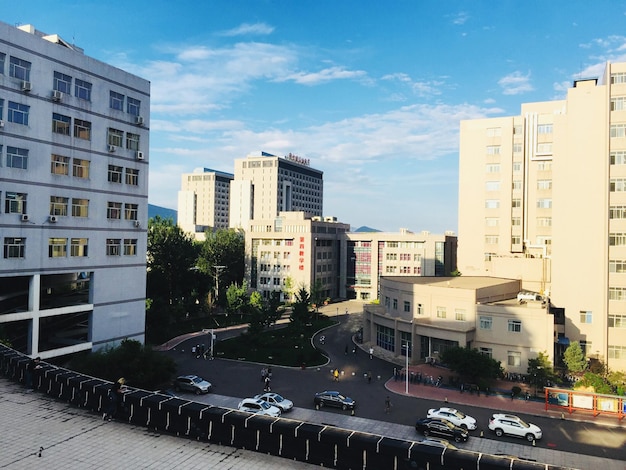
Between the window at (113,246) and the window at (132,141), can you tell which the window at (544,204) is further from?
the window at (113,246)

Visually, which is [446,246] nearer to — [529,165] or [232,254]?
[529,165]

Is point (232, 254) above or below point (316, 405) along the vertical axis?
above

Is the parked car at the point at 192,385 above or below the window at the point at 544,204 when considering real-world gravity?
below

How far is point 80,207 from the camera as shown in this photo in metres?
38.9

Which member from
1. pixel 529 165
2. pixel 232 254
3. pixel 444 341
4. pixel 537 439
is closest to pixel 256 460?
pixel 537 439

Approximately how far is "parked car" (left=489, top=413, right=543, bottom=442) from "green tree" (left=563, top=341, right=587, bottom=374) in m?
15.5

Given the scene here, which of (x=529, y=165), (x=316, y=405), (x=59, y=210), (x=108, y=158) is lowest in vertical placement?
(x=316, y=405)

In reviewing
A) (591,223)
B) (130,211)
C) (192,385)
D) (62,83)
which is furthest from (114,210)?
(591,223)

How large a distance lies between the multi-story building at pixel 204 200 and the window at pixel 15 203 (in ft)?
A: 484

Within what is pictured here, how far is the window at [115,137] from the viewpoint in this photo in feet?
135

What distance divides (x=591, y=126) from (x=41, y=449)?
5410 cm

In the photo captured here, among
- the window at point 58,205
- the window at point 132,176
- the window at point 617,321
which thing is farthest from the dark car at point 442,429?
the window at point 132,176

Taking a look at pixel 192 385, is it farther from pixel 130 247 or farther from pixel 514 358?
pixel 514 358

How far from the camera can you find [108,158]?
41.0m
